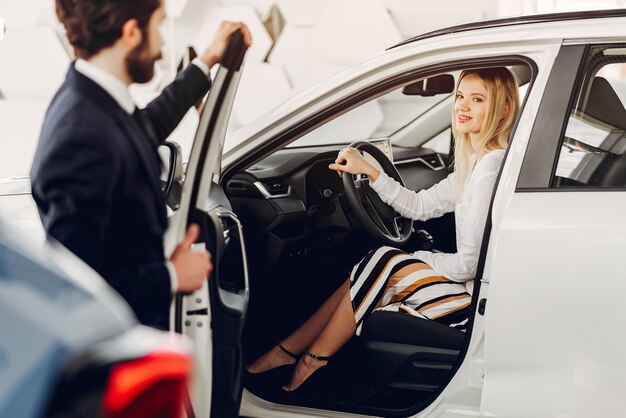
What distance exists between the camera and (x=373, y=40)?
6164mm

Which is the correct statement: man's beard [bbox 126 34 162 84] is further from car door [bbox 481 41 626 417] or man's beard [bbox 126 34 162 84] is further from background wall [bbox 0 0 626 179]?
background wall [bbox 0 0 626 179]

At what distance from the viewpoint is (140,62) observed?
1.40 m

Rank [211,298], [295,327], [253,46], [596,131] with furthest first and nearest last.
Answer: [253,46] < [295,327] < [596,131] < [211,298]

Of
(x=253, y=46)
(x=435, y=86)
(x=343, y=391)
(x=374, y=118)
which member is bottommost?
(x=343, y=391)

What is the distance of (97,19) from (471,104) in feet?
4.09

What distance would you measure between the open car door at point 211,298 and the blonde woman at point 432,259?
2.41 feet

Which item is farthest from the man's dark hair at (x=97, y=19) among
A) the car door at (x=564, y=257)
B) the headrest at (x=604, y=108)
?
the headrest at (x=604, y=108)

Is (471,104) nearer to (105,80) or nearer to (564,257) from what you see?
(564,257)

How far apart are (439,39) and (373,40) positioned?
13.7 ft

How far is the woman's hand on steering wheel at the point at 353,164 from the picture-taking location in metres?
2.41

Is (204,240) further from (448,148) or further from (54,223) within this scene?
(448,148)

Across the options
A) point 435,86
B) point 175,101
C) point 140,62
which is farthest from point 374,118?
point 140,62

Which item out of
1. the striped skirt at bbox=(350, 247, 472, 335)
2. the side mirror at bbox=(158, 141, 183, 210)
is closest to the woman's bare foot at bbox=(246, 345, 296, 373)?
the striped skirt at bbox=(350, 247, 472, 335)

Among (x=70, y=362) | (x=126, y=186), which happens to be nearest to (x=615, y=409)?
(x=126, y=186)
